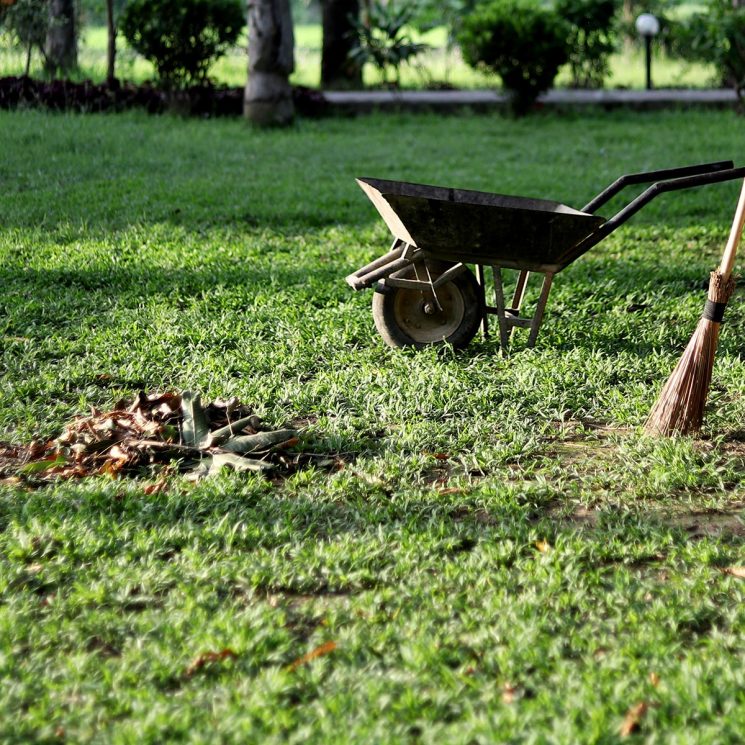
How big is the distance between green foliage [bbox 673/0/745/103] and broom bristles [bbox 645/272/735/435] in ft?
39.9

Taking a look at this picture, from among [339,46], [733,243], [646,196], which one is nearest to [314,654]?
[733,243]

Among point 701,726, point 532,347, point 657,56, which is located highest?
point 657,56

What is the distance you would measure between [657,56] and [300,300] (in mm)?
21464

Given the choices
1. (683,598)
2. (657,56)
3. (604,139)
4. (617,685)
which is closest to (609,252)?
(683,598)

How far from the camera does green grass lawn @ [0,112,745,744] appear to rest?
262 centimetres

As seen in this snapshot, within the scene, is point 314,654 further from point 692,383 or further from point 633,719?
point 692,383

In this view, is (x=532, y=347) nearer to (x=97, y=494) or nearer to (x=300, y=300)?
(x=300, y=300)

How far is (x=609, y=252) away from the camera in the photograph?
7469 mm

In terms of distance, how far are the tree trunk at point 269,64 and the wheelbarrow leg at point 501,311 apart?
908 cm

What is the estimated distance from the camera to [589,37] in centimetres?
1781

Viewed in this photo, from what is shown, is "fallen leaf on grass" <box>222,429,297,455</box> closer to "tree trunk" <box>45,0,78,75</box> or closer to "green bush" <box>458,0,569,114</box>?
"green bush" <box>458,0,569,114</box>

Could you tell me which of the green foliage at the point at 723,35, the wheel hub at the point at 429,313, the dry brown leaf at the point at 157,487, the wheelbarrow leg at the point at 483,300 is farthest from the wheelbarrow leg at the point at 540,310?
the green foliage at the point at 723,35

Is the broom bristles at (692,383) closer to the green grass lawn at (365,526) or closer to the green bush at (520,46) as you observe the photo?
the green grass lawn at (365,526)

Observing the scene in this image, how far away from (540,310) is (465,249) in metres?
0.49
